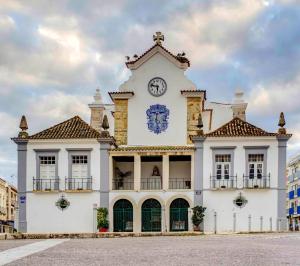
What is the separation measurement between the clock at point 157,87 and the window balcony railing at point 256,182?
8202mm

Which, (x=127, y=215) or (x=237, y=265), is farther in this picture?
(x=127, y=215)

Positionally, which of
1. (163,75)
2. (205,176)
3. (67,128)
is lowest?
(205,176)

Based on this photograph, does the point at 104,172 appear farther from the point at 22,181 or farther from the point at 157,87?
the point at 157,87

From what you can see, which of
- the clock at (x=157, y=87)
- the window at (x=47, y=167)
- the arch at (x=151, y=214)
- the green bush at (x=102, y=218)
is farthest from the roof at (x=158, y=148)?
the clock at (x=157, y=87)

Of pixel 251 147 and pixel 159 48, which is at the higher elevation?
pixel 159 48

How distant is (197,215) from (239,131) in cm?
579

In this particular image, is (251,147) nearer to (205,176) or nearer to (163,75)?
(205,176)

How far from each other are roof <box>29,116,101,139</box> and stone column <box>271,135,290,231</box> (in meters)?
10.9

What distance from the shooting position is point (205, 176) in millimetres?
38906

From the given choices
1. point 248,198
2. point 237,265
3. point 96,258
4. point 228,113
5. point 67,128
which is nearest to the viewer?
point 237,265

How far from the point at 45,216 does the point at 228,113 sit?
15.9 m

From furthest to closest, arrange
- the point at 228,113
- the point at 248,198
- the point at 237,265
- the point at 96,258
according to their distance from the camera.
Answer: the point at 228,113 → the point at 248,198 → the point at 96,258 → the point at 237,265

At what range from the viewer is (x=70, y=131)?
4059 cm

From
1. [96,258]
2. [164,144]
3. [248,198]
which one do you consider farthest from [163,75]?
[96,258]
